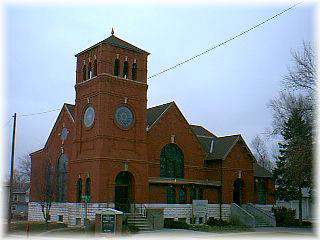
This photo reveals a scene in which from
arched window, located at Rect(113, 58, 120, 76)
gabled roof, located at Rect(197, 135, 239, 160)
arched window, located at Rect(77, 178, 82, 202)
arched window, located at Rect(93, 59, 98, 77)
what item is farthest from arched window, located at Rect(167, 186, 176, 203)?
arched window, located at Rect(93, 59, 98, 77)

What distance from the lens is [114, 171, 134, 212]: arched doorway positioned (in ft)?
134

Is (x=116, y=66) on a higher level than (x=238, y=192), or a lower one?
higher

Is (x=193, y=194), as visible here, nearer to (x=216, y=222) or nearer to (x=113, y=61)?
(x=216, y=222)

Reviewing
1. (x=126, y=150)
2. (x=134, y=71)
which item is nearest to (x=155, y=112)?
(x=134, y=71)

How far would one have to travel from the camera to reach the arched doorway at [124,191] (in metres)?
40.7

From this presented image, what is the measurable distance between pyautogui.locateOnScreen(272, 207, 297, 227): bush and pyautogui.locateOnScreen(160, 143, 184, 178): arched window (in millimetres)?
10522

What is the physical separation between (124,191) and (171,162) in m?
6.29

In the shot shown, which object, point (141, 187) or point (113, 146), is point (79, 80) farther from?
point (141, 187)

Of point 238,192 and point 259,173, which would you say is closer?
point 238,192

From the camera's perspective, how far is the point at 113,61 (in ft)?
136

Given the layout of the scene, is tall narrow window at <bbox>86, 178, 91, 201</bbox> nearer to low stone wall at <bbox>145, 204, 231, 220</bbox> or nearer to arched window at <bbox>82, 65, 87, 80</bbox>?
low stone wall at <bbox>145, 204, 231, 220</bbox>

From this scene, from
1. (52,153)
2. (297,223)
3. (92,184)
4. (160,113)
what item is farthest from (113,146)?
(297,223)

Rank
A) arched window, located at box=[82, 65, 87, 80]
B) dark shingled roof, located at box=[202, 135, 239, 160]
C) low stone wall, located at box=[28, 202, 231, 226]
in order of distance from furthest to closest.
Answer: dark shingled roof, located at box=[202, 135, 239, 160] → arched window, located at box=[82, 65, 87, 80] → low stone wall, located at box=[28, 202, 231, 226]

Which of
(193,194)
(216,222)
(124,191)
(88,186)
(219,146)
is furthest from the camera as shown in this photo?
(219,146)
